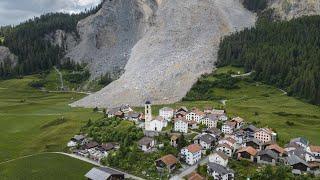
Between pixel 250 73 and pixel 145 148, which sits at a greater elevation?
pixel 250 73

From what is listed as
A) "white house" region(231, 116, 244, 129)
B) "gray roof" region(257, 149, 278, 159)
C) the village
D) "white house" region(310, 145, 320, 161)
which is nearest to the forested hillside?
"white house" region(231, 116, 244, 129)

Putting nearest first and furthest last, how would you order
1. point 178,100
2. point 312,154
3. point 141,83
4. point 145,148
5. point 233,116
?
point 312,154 → point 145,148 → point 233,116 → point 178,100 → point 141,83

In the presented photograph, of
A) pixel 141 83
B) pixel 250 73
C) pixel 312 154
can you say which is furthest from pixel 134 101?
pixel 312 154

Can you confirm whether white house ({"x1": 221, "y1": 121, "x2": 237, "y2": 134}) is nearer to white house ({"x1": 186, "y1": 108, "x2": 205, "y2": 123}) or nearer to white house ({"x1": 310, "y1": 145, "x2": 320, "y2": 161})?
white house ({"x1": 186, "y1": 108, "x2": 205, "y2": 123})

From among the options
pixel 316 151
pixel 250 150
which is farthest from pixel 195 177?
pixel 316 151

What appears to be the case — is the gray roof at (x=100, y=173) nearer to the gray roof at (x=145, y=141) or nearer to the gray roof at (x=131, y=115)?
the gray roof at (x=145, y=141)

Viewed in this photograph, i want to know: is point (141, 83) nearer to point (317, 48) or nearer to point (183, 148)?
point (317, 48)

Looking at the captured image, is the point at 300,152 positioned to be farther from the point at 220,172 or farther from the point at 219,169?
the point at 220,172
